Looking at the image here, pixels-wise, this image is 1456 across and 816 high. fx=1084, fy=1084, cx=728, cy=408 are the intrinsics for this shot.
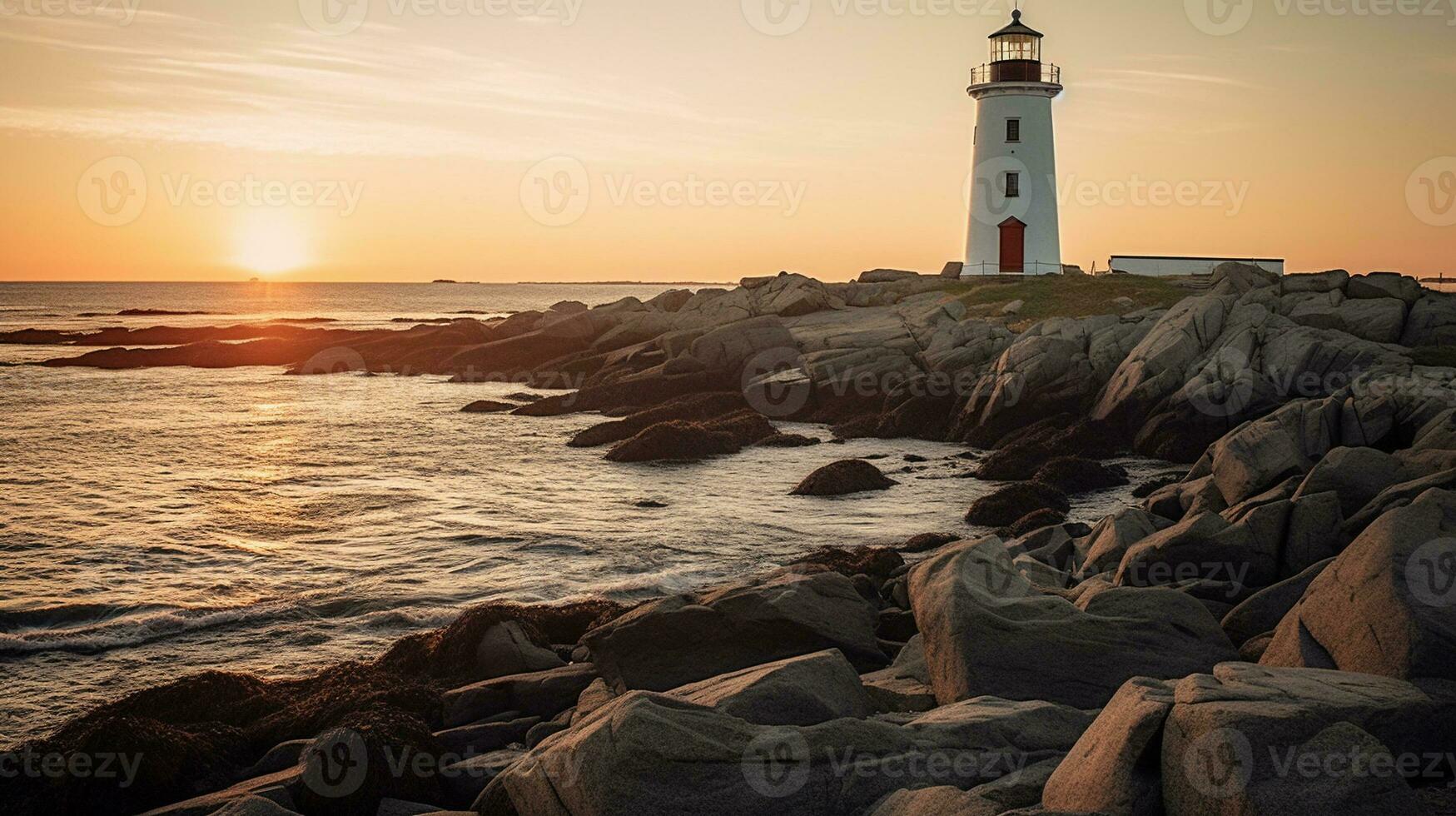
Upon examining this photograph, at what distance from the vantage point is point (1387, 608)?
761 cm

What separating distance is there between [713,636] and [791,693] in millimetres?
2606

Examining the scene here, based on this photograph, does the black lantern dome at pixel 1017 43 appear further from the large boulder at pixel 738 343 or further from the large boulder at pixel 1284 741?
the large boulder at pixel 1284 741

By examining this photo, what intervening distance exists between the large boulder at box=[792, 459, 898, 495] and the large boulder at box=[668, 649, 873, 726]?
45.0ft

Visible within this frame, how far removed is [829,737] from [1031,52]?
4962 centimetres

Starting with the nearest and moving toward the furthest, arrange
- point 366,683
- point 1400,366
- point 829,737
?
point 829,737 < point 366,683 < point 1400,366

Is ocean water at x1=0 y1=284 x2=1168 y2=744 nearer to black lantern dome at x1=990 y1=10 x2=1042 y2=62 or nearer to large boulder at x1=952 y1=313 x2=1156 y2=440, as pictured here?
large boulder at x1=952 y1=313 x2=1156 y2=440

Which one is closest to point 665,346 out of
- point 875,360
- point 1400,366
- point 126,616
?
point 875,360

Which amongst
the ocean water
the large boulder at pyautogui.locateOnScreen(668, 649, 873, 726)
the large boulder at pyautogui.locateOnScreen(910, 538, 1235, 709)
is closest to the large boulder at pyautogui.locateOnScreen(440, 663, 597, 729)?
the large boulder at pyautogui.locateOnScreen(668, 649, 873, 726)

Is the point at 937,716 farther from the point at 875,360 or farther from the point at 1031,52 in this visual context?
the point at 1031,52

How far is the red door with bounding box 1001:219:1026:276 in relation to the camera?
50812mm

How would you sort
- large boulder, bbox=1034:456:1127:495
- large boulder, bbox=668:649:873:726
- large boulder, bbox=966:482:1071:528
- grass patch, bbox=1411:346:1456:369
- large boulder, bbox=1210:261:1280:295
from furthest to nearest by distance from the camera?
large boulder, bbox=1210:261:1280:295 < grass patch, bbox=1411:346:1456:369 < large boulder, bbox=1034:456:1127:495 < large boulder, bbox=966:482:1071:528 < large boulder, bbox=668:649:873:726

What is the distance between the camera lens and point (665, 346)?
1594 inches

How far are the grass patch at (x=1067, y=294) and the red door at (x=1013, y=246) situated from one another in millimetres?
2582

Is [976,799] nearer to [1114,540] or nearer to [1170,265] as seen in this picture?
[1114,540]
